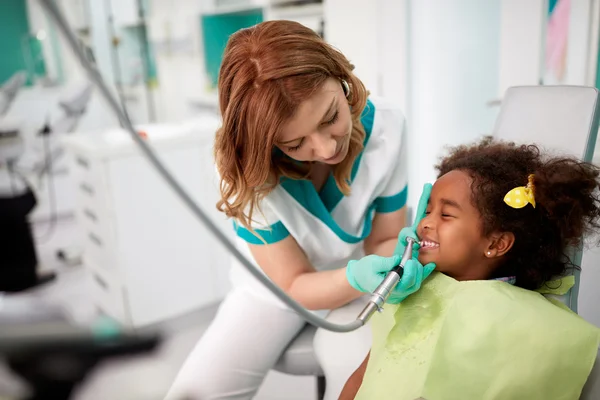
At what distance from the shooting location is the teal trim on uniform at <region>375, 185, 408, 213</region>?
1.03 m

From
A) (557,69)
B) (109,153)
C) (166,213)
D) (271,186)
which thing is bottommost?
(166,213)

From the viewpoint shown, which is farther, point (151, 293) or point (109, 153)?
point (151, 293)

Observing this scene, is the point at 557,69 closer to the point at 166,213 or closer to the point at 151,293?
the point at 166,213

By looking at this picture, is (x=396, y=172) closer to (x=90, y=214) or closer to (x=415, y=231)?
(x=415, y=231)

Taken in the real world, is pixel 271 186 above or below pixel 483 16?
below

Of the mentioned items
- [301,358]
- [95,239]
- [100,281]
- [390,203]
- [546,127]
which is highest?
[546,127]

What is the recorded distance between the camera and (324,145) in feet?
2.61

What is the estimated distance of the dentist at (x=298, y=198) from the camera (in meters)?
0.76

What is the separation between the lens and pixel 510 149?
87 centimetres

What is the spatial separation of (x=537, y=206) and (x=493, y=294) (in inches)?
5.7

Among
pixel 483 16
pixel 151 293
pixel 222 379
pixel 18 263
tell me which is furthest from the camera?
pixel 151 293

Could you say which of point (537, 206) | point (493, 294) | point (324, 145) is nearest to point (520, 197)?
point (537, 206)

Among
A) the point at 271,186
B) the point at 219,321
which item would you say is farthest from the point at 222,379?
the point at 271,186

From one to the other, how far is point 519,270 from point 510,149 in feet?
0.65
